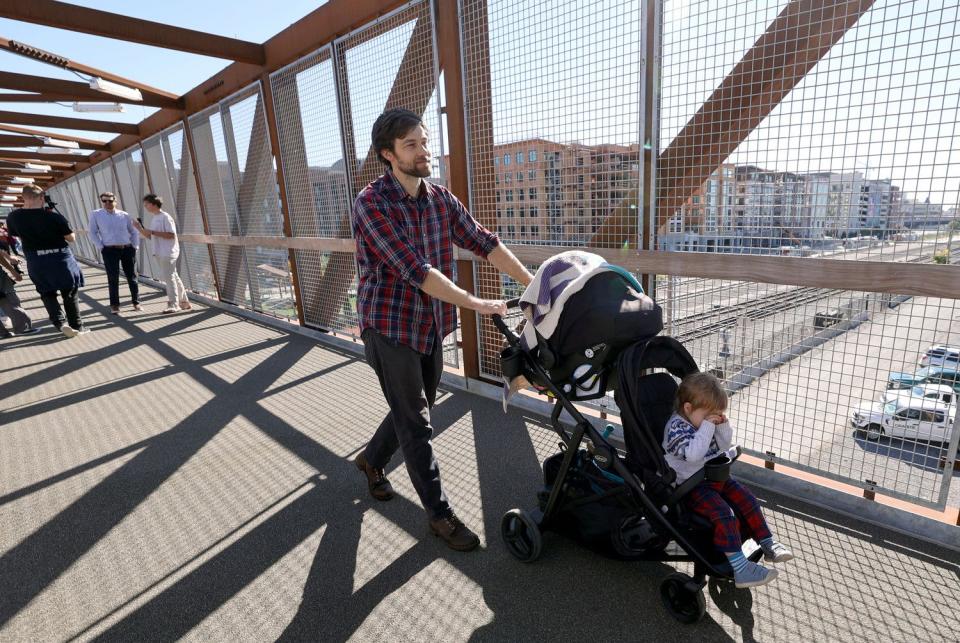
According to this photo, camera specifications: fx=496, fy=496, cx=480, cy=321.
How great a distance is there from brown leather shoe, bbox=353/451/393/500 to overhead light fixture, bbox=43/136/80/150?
11.1 metres

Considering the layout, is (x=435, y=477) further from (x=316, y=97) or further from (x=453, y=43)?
(x=316, y=97)

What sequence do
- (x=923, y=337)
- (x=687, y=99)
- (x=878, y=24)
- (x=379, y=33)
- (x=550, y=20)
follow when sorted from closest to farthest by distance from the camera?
1. (x=878, y=24)
2. (x=923, y=337)
3. (x=687, y=99)
4. (x=550, y=20)
5. (x=379, y=33)

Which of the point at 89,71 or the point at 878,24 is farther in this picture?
the point at 89,71

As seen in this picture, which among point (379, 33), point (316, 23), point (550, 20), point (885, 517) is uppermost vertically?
point (316, 23)

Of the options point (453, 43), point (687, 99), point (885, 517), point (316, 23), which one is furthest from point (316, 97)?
point (885, 517)

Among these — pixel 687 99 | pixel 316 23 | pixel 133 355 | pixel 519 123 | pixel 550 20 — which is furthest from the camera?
pixel 133 355

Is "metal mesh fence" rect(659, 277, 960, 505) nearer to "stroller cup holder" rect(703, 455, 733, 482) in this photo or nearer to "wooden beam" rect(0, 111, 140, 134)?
"stroller cup holder" rect(703, 455, 733, 482)

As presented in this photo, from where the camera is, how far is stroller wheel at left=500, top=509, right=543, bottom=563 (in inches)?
79.8

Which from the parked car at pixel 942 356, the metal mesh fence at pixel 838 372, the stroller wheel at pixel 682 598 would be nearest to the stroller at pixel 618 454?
the stroller wheel at pixel 682 598

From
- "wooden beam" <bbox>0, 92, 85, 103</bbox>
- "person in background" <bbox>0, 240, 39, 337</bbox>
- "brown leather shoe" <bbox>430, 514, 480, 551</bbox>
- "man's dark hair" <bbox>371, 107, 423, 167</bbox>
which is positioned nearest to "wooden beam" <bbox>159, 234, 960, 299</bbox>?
"man's dark hair" <bbox>371, 107, 423, 167</bbox>

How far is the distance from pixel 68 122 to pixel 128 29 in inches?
212

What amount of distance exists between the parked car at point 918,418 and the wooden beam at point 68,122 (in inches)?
443

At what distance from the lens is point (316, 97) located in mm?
4969

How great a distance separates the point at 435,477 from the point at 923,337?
2109mm
